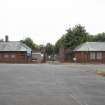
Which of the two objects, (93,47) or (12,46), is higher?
(12,46)

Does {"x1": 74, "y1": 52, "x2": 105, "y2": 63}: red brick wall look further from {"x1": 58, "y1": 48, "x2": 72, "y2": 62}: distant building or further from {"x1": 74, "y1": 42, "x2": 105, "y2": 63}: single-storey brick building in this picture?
{"x1": 58, "y1": 48, "x2": 72, "y2": 62}: distant building

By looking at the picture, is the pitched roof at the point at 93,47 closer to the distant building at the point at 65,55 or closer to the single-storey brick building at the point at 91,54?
the single-storey brick building at the point at 91,54

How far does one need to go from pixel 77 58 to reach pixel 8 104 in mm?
75842

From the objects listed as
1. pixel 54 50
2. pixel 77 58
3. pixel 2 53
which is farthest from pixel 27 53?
pixel 54 50

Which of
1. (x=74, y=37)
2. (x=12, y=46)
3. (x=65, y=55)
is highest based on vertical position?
(x=74, y=37)

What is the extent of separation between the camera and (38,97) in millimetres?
18312

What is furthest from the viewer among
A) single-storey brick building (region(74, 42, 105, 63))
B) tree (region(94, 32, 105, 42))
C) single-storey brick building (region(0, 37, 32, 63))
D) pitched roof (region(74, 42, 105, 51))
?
tree (region(94, 32, 105, 42))

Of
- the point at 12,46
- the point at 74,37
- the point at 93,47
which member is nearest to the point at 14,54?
the point at 12,46

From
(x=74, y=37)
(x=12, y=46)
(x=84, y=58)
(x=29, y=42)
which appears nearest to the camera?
(x=84, y=58)

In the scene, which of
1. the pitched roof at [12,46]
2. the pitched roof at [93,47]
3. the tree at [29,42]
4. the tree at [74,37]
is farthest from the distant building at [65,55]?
the tree at [29,42]

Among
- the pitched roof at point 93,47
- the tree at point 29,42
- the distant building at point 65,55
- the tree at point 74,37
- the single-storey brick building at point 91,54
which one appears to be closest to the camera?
the single-storey brick building at point 91,54

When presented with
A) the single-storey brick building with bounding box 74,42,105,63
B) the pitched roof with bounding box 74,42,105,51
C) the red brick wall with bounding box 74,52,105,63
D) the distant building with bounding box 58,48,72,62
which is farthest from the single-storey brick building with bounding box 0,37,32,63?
the pitched roof with bounding box 74,42,105,51

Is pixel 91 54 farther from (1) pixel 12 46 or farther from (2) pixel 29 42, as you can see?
(2) pixel 29 42

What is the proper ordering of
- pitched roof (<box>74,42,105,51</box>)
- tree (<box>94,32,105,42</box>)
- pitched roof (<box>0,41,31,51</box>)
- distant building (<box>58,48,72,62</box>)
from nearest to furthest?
1. pitched roof (<box>74,42,105,51</box>)
2. distant building (<box>58,48,72,62</box>)
3. pitched roof (<box>0,41,31,51</box>)
4. tree (<box>94,32,105,42</box>)
